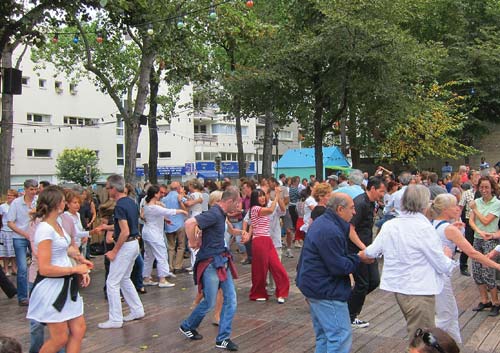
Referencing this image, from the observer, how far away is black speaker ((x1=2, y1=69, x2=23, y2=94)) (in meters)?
10.9

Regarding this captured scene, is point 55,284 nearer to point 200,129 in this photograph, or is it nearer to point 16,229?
point 16,229

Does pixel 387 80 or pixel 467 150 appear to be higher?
pixel 387 80

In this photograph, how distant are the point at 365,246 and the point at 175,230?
5.38 metres

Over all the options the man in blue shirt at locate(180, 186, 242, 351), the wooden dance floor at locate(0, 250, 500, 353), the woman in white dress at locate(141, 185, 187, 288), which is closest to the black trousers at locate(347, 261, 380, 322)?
the wooden dance floor at locate(0, 250, 500, 353)

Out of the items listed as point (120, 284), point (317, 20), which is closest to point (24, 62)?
point (317, 20)

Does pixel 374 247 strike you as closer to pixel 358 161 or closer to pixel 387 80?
pixel 387 80

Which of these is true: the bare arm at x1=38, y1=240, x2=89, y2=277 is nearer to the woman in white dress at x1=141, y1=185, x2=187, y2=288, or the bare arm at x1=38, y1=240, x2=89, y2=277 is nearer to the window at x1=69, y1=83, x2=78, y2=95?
the woman in white dress at x1=141, y1=185, x2=187, y2=288

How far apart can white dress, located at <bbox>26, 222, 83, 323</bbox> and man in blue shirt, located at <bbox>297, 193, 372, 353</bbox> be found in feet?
6.39

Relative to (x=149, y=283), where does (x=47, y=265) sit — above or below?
above

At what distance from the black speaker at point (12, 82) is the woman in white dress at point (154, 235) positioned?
434cm

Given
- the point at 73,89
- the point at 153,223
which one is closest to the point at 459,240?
the point at 153,223

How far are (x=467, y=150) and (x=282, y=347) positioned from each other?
81.1 feet

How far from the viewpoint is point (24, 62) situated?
133 feet

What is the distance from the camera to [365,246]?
6.10m
